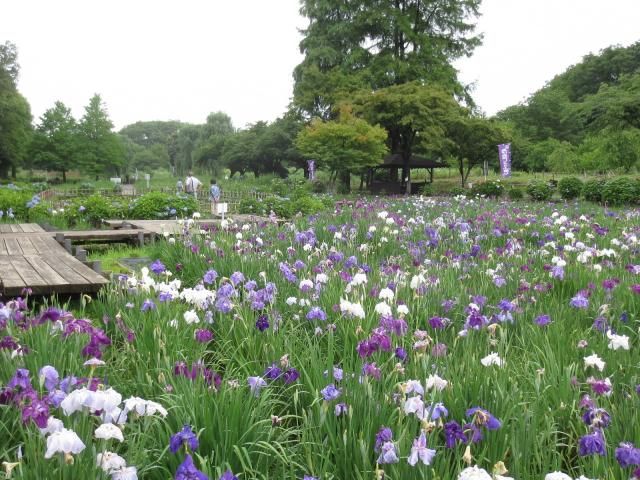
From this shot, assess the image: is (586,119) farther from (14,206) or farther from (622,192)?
(14,206)

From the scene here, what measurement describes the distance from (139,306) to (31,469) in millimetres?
2012

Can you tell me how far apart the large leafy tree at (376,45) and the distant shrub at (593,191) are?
602 inches

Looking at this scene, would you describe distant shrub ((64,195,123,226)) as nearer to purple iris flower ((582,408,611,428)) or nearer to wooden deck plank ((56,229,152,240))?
wooden deck plank ((56,229,152,240))

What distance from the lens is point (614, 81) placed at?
52438mm

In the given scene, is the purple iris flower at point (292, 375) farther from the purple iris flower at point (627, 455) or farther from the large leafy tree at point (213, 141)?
the large leafy tree at point (213, 141)

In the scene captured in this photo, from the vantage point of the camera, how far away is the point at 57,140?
150 feet

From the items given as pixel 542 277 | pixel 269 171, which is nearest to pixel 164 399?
pixel 542 277

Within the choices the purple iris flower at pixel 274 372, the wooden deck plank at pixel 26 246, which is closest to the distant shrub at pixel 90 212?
the wooden deck plank at pixel 26 246

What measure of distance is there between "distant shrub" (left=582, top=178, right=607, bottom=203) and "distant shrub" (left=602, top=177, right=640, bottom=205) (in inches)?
20.1

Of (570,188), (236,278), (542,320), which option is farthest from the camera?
(570,188)

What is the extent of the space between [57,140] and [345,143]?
30552 mm

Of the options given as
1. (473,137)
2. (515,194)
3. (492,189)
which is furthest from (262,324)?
(473,137)

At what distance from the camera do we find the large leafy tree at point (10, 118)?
38438mm

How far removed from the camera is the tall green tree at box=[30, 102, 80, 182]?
1784 inches
